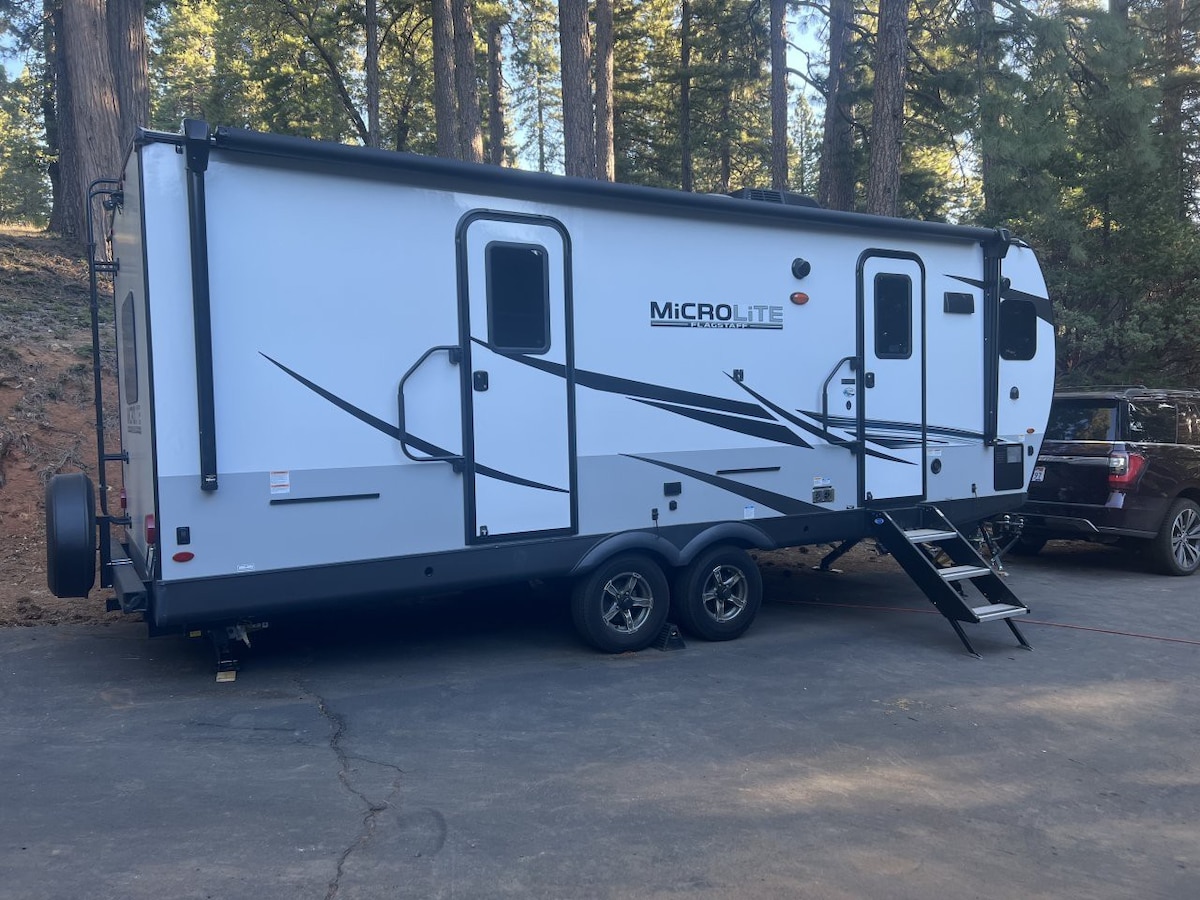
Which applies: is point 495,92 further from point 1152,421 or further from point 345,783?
point 345,783

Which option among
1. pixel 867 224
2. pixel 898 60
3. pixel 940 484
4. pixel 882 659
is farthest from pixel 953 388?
pixel 898 60

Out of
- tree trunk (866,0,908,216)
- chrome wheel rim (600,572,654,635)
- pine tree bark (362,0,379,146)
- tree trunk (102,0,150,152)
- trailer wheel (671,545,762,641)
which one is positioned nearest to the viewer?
chrome wheel rim (600,572,654,635)

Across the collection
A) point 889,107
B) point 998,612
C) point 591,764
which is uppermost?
point 889,107

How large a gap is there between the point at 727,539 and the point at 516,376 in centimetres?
204

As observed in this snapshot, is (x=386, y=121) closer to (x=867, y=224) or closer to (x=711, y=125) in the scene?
(x=711, y=125)

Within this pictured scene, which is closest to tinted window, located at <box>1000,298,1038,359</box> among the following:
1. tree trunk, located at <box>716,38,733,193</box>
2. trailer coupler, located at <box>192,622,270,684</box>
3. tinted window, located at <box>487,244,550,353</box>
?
tinted window, located at <box>487,244,550,353</box>

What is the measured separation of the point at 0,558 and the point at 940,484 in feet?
26.3

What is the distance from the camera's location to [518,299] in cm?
611

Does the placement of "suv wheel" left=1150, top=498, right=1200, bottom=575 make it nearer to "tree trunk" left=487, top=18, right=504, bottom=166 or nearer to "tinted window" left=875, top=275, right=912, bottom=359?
"tinted window" left=875, top=275, right=912, bottom=359

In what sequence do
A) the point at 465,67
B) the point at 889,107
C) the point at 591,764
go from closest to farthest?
the point at 591,764
the point at 889,107
the point at 465,67

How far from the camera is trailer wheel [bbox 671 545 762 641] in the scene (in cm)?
690

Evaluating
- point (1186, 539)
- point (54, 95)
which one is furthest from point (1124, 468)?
point (54, 95)

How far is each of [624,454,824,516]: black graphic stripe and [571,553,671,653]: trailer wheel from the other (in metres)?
0.66

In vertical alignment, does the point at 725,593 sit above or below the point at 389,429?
below
